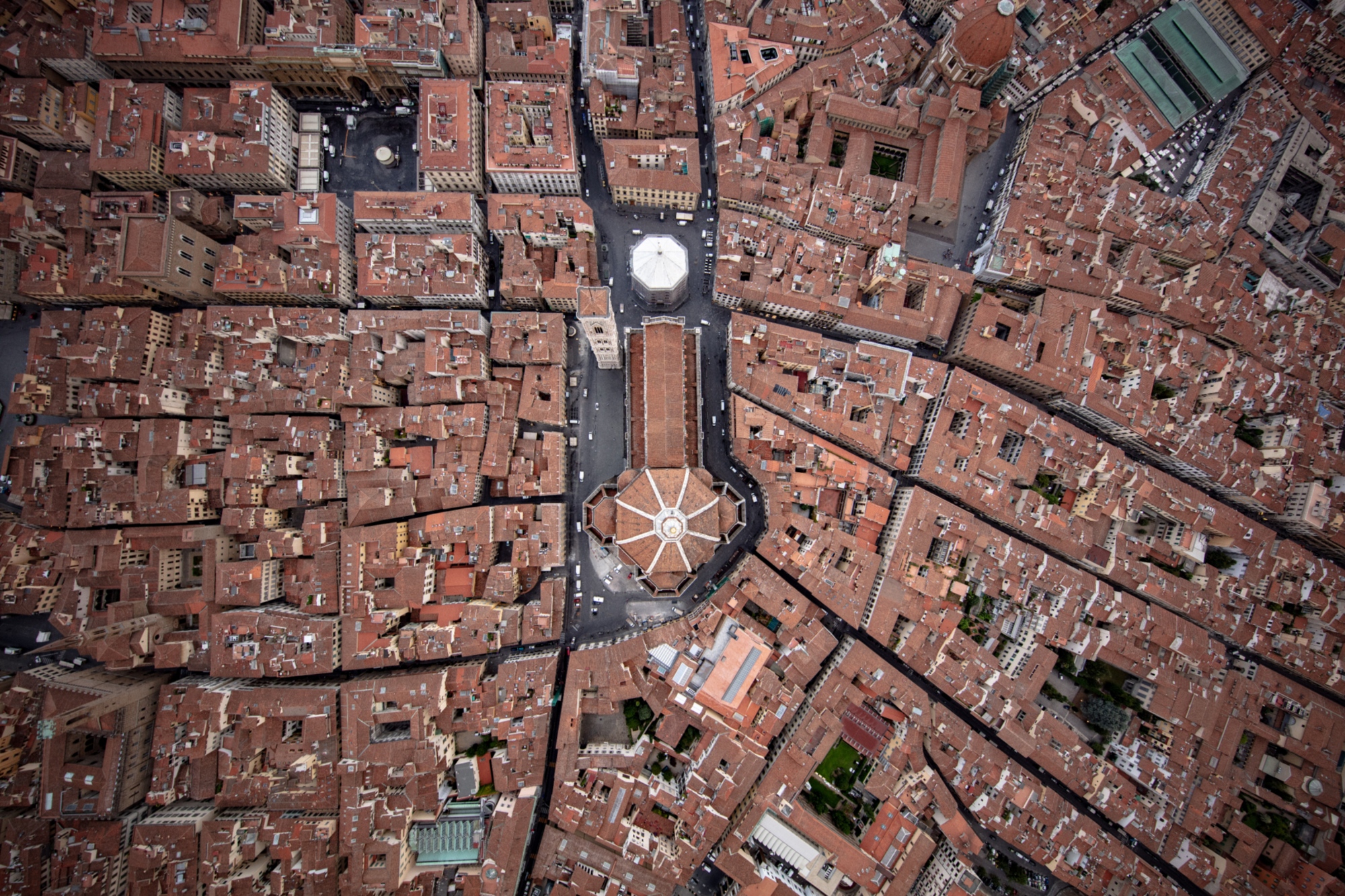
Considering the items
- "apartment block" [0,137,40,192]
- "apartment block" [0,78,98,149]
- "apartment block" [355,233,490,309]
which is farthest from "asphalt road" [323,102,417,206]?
"apartment block" [0,137,40,192]

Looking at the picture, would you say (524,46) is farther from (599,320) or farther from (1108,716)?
(1108,716)

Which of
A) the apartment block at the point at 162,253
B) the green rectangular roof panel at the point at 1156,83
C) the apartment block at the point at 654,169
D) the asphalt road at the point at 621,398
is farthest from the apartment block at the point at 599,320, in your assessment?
the green rectangular roof panel at the point at 1156,83

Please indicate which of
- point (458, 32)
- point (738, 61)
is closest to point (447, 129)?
point (458, 32)

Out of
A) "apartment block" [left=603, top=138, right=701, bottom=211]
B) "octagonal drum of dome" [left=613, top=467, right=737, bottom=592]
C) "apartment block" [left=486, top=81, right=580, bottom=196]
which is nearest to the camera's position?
"octagonal drum of dome" [left=613, top=467, right=737, bottom=592]

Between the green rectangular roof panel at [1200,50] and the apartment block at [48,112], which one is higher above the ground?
the green rectangular roof panel at [1200,50]

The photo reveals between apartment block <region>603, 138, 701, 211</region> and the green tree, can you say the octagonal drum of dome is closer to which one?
apartment block <region>603, 138, 701, 211</region>

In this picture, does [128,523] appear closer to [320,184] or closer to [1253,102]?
[320,184]

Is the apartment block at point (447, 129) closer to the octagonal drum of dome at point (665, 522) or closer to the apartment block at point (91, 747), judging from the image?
the octagonal drum of dome at point (665, 522)
